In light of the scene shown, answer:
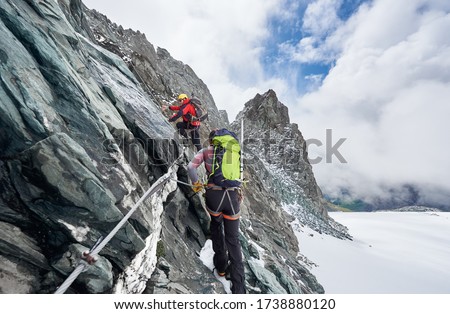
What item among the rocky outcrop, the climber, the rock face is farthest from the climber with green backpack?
the rocky outcrop

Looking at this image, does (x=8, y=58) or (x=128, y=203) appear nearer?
(x=8, y=58)

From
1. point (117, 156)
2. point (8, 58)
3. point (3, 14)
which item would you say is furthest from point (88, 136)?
point (3, 14)

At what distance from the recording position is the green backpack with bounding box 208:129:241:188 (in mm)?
7102

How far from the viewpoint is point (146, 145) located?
7727 mm

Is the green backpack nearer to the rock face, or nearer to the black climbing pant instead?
the black climbing pant

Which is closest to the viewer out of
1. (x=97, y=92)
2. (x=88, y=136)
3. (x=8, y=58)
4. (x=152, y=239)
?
(x=8, y=58)

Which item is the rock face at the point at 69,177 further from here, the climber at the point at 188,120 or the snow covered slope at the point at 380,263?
the snow covered slope at the point at 380,263

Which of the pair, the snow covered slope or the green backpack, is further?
the snow covered slope

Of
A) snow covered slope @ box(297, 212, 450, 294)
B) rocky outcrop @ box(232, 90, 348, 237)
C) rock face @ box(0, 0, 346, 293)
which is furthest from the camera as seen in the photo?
rocky outcrop @ box(232, 90, 348, 237)

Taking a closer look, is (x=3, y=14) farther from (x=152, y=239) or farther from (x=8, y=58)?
(x=152, y=239)

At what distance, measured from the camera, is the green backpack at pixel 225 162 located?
710cm

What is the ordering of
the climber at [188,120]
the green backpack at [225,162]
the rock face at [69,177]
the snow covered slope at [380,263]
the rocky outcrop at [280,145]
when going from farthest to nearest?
the rocky outcrop at [280,145] → the snow covered slope at [380,263] → the climber at [188,120] → the green backpack at [225,162] → the rock face at [69,177]

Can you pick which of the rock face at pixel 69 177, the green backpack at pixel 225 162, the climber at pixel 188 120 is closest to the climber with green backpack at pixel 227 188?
the green backpack at pixel 225 162

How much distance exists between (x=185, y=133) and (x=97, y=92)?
5.85 m
